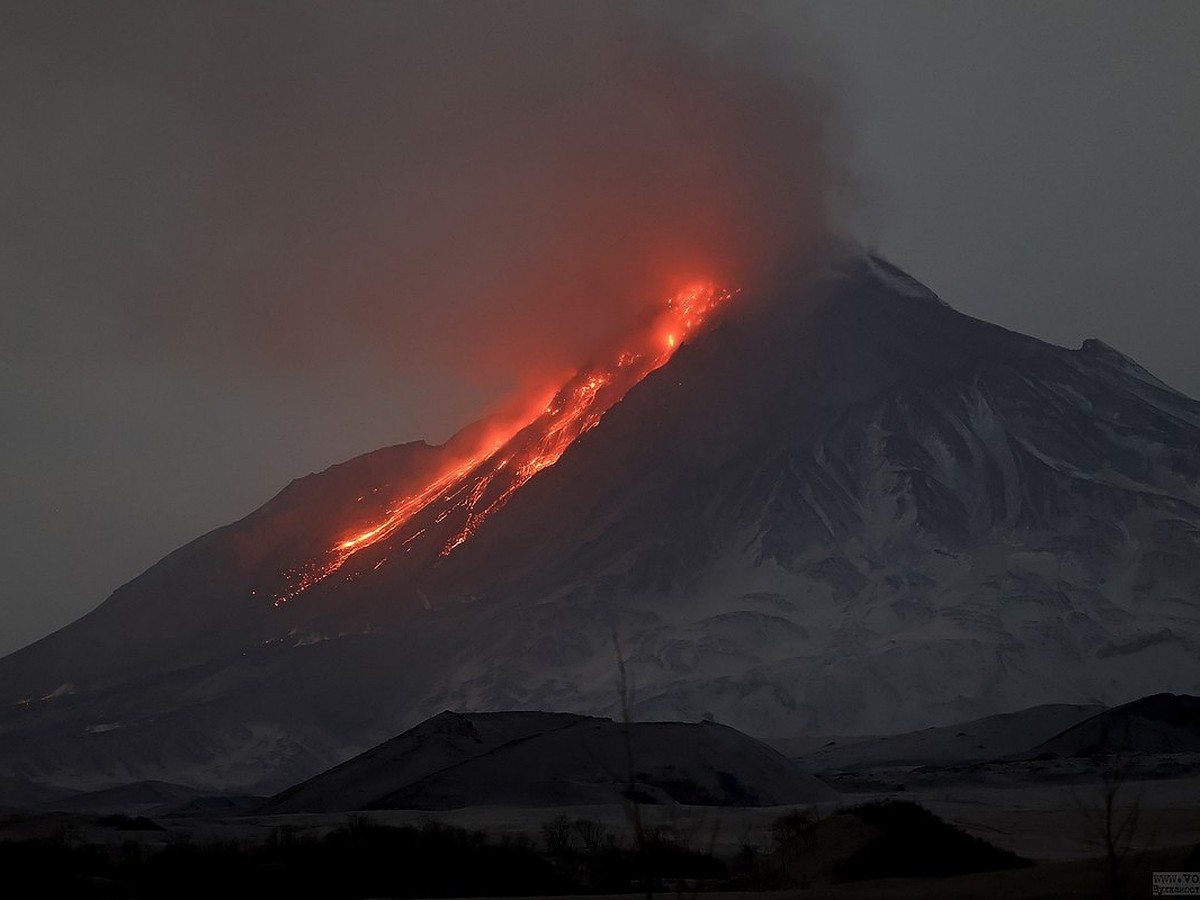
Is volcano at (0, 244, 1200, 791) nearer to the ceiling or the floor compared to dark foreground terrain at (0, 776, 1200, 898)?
nearer to the ceiling

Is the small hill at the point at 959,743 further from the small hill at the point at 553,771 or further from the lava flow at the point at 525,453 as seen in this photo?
the lava flow at the point at 525,453

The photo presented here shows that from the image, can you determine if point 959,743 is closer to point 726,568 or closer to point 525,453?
point 726,568

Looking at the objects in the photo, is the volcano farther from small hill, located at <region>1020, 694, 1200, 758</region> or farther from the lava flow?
small hill, located at <region>1020, 694, 1200, 758</region>

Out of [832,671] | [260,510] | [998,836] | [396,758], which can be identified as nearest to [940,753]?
[832,671]

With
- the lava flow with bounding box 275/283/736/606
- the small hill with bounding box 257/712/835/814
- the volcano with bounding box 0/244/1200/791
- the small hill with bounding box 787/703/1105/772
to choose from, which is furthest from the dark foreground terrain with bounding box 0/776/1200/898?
the lava flow with bounding box 275/283/736/606

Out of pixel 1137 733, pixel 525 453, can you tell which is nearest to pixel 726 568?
pixel 525 453

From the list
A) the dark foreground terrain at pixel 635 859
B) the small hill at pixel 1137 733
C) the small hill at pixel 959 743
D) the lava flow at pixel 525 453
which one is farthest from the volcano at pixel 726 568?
the dark foreground terrain at pixel 635 859
